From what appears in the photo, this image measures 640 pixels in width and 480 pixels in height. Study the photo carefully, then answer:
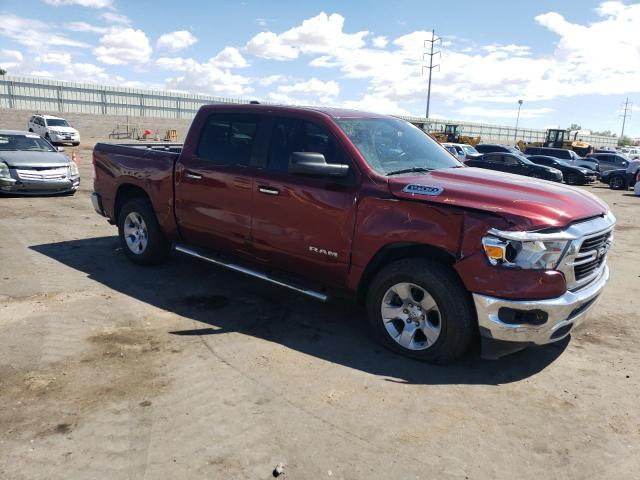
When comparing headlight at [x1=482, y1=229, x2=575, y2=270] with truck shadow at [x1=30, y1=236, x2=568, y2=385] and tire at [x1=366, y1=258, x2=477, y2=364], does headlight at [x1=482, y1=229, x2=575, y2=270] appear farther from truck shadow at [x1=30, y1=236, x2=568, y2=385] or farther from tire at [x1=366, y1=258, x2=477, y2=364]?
truck shadow at [x1=30, y1=236, x2=568, y2=385]

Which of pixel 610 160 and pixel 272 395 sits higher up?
pixel 610 160

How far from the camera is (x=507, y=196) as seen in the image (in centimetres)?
384

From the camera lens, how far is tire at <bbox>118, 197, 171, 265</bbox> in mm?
6238

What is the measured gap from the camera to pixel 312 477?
9.04ft

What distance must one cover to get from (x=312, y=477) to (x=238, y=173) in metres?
3.17

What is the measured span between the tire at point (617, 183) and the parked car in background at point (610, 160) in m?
4.95

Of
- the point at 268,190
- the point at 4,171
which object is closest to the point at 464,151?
the point at 4,171

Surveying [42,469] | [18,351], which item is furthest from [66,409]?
[18,351]

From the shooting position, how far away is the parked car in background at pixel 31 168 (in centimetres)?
1119

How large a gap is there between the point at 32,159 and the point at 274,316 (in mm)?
9086

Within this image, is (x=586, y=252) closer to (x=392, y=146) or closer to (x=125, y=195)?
(x=392, y=146)

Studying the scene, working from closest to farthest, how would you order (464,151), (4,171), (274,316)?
(274,316), (4,171), (464,151)

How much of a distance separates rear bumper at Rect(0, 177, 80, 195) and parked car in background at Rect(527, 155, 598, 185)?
20.3 metres

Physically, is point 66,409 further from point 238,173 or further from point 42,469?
point 238,173
